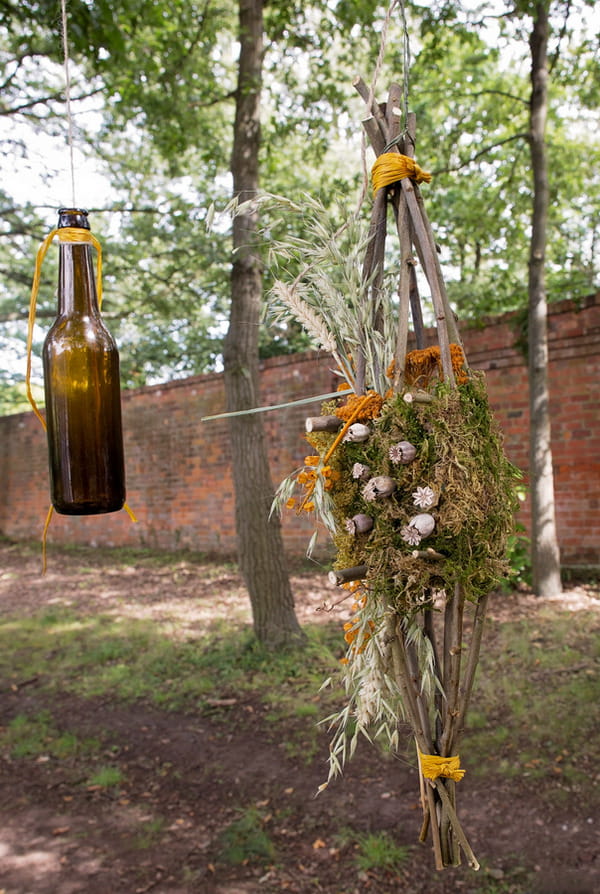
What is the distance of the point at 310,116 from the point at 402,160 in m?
5.80

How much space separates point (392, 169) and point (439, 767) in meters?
1.11

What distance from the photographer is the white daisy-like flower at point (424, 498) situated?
3.78ft

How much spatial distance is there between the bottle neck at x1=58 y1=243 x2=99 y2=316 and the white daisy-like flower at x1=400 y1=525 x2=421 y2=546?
691 millimetres

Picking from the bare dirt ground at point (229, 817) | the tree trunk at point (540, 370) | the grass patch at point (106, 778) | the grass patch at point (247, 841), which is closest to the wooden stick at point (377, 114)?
the bare dirt ground at point (229, 817)

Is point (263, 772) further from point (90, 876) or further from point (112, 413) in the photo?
point (112, 413)

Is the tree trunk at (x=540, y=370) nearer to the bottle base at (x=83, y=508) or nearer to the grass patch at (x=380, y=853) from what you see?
the grass patch at (x=380, y=853)

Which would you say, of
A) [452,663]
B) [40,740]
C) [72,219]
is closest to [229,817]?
[40,740]

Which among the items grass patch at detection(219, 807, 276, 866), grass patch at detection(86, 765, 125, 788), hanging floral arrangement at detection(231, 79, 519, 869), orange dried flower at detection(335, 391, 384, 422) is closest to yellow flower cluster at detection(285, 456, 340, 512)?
hanging floral arrangement at detection(231, 79, 519, 869)

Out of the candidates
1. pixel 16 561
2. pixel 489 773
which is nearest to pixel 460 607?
pixel 489 773

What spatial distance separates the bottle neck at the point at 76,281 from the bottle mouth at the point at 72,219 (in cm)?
3

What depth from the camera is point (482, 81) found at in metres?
8.72

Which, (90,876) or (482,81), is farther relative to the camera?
(482,81)

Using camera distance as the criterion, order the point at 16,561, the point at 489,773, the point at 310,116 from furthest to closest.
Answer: the point at 16,561, the point at 310,116, the point at 489,773

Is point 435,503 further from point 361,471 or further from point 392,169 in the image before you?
point 392,169
